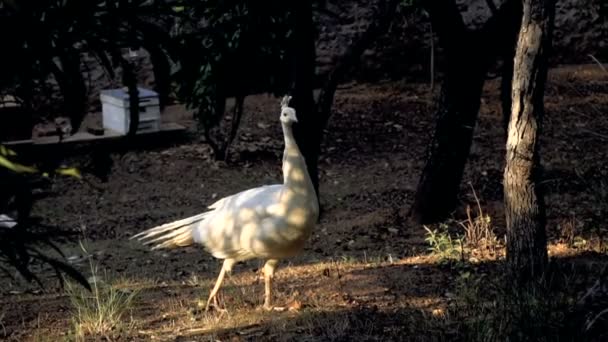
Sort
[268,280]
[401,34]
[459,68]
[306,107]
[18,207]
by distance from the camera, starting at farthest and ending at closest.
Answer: [401,34] < [459,68] < [306,107] < [268,280] < [18,207]

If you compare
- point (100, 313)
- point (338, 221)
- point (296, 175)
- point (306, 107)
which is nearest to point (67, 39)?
point (100, 313)

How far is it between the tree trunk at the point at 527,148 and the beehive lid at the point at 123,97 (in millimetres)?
6633

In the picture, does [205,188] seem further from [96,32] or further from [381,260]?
[96,32]

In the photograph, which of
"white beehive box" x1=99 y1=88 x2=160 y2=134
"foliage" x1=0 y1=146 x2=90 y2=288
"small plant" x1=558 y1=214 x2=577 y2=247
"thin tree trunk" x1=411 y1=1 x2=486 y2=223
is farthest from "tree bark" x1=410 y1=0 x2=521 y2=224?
"foliage" x1=0 y1=146 x2=90 y2=288

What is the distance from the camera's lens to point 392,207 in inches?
389

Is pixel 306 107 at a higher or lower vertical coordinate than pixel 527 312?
higher

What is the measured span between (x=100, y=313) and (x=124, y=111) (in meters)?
6.12

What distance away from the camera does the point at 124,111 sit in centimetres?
1152

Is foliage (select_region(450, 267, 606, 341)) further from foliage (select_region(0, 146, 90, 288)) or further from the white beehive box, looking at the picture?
the white beehive box

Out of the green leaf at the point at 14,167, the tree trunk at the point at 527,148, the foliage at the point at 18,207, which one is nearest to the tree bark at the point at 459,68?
the tree trunk at the point at 527,148

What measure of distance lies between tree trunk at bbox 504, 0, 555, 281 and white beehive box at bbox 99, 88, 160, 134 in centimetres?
655

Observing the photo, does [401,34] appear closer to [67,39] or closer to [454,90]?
[454,90]

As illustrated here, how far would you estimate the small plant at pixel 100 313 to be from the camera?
5.55 m

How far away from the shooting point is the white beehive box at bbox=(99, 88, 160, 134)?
37.9 ft
